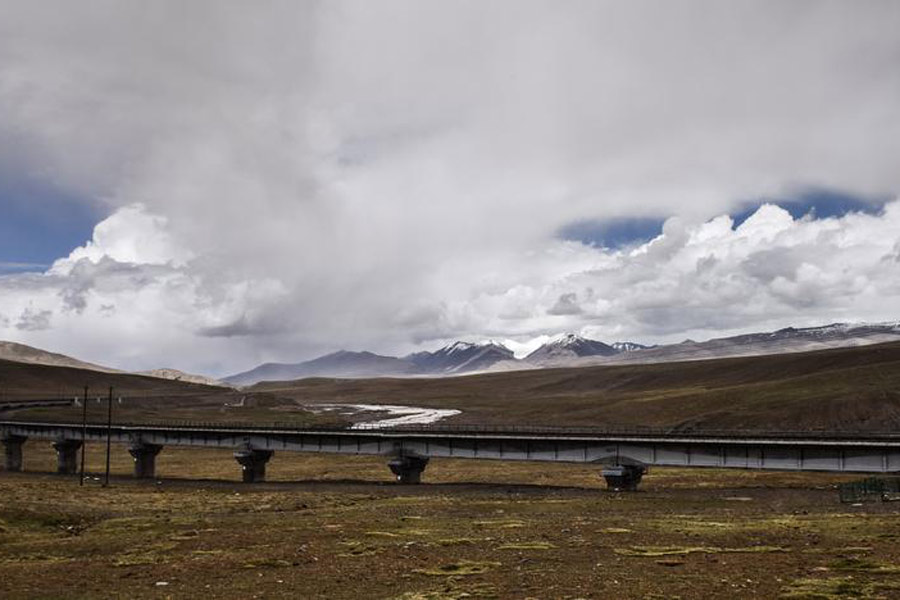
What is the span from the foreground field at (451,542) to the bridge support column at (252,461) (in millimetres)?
11509

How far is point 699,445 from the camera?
226 ft

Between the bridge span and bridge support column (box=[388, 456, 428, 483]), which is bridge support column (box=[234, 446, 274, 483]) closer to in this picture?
the bridge span

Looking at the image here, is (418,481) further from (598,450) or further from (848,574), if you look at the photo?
(848,574)

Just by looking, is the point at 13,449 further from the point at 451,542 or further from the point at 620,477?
the point at 451,542

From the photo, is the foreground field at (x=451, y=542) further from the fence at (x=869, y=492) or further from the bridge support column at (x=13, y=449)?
the bridge support column at (x=13, y=449)

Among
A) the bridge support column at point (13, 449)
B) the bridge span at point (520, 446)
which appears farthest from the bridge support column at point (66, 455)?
the bridge support column at point (13, 449)

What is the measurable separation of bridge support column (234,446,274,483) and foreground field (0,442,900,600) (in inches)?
453

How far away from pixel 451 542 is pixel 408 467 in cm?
4349

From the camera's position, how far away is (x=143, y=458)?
92875 millimetres

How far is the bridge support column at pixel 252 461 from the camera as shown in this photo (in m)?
85.5

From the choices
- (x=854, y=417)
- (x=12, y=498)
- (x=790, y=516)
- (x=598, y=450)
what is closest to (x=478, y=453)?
(x=598, y=450)

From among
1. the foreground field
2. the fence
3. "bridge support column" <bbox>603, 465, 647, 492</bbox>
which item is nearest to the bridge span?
"bridge support column" <bbox>603, 465, 647, 492</bbox>

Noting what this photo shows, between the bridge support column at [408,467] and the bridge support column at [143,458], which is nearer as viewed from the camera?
the bridge support column at [408,467]

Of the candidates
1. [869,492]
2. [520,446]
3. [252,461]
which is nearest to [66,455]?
[252,461]
